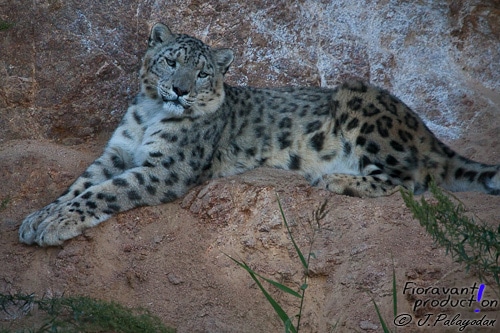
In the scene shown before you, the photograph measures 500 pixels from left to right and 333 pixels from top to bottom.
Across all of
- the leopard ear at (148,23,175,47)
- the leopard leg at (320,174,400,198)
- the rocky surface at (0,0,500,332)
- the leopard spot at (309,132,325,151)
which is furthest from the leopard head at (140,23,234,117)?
the leopard leg at (320,174,400,198)

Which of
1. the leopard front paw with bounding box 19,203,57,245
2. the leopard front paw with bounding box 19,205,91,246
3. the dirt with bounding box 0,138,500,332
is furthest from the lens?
A: the leopard front paw with bounding box 19,203,57,245

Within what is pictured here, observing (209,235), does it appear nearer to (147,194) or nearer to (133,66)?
(147,194)

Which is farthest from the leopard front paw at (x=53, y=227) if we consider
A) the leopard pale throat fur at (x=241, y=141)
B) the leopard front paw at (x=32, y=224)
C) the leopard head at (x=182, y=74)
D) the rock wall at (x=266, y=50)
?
the rock wall at (x=266, y=50)

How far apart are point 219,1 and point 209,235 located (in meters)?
3.59

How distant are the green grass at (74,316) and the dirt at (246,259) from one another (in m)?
0.41

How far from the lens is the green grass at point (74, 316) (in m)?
5.82

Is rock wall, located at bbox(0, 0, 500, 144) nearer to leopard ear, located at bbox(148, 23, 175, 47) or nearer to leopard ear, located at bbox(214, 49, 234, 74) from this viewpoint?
leopard ear, located at bbox(148, 23, 175, 47)

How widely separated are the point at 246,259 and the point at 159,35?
104 inches

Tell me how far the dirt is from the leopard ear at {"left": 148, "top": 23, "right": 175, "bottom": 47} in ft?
5.32

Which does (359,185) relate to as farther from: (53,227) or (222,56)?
(53,227)

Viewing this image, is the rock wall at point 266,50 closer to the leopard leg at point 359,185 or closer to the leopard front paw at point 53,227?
the leopard front paw at point 53,227

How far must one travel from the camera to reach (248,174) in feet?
26.9

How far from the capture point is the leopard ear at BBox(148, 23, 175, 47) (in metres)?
8.60

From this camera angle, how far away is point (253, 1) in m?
10.0
